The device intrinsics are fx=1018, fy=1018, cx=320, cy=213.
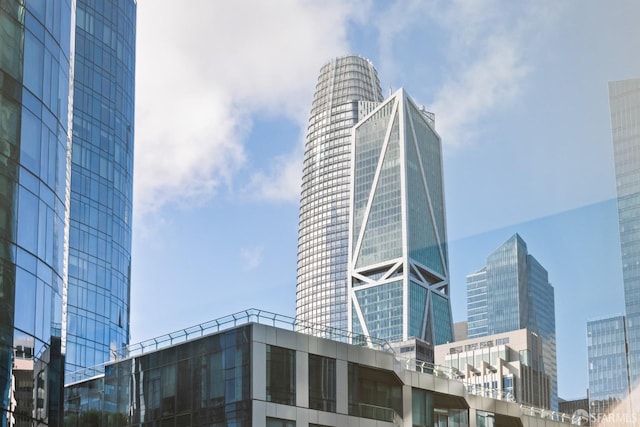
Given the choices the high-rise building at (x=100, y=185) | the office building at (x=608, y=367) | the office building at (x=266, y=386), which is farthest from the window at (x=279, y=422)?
the high-rise building at (x=100, y=185)

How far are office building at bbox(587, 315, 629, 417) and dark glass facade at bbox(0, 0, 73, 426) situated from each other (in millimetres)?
19334

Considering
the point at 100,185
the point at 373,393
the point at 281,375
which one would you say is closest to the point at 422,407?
the point at 373,393

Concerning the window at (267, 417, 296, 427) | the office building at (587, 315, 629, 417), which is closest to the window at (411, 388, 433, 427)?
the window at (267, 417, 296, 427)

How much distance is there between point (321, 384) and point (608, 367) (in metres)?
15.6

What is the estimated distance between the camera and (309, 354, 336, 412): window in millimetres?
47812

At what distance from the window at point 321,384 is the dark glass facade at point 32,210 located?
14.8 meters

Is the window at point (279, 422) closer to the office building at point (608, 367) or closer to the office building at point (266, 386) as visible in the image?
the office building at point (266, 386)

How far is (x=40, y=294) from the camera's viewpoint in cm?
3397

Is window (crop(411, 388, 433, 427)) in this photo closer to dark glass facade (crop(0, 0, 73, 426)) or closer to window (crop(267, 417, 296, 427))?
window (crop(267, 417, 296, 427))

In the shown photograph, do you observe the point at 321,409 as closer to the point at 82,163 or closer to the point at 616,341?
the point at 616,341

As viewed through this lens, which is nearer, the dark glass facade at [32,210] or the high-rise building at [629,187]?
the dark glass facade at [32,210]

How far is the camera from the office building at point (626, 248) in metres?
33.4

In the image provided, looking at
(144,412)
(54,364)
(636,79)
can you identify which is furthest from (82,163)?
(636,79)

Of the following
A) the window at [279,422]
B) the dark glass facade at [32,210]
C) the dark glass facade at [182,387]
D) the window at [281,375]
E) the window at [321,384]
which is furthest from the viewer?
the window at [321,384]
